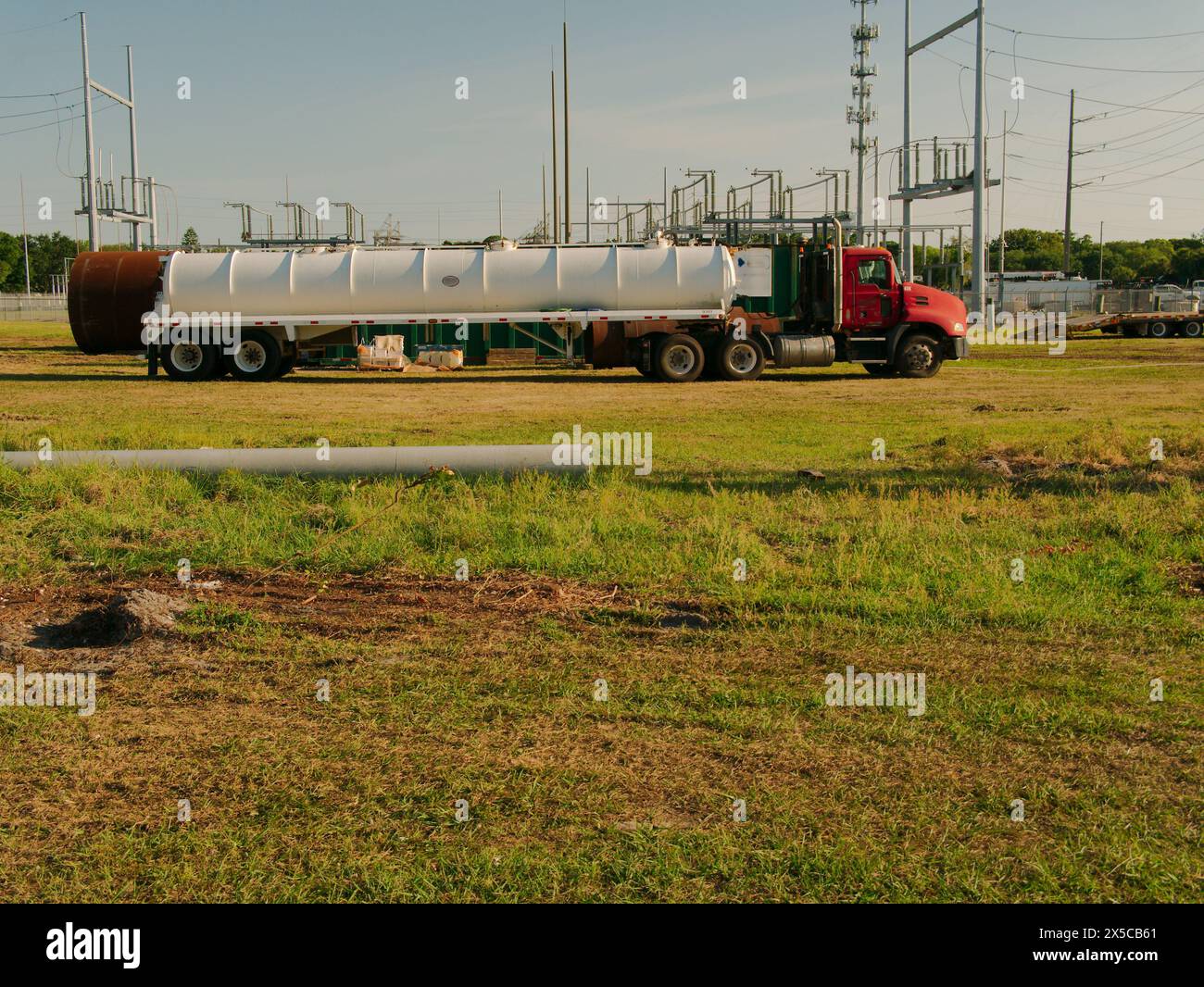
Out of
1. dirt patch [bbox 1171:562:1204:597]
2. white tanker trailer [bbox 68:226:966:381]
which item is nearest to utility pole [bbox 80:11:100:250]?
white tanker trailer [bbox 68:226:966:381]

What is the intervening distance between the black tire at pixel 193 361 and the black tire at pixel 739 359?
39.2 feet

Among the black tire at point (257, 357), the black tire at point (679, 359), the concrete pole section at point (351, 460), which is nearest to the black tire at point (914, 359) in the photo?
the black tire at point (679, 359)

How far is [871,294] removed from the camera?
28109 millimetres

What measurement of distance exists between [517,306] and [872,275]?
28.2 ft

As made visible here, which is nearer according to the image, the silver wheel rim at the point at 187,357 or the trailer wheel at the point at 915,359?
the silver wheel rim at the point at 187,357

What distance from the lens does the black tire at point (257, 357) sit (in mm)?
27812

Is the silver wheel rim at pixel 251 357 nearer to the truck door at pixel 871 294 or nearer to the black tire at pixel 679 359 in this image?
the black tire at pixel 679 359

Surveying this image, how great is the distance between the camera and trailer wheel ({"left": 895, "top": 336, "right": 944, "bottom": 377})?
2791cm

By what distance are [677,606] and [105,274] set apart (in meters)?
25.3

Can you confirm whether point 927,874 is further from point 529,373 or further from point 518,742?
point 529,373

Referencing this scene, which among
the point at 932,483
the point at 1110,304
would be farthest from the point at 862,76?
the point at 932,483

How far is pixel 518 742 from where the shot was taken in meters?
5.25

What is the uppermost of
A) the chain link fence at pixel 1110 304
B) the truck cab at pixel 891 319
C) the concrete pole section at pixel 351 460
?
the chain link fence at pixel 1110 304
